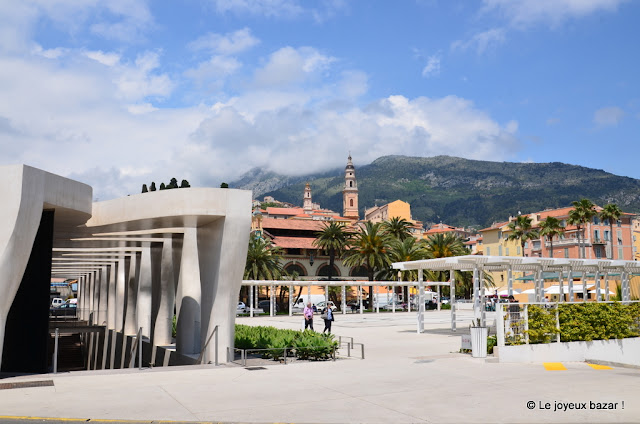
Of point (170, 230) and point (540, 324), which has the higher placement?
point (170, 230)

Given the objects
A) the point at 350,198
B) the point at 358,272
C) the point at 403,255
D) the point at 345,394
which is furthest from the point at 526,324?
the point at 350,198

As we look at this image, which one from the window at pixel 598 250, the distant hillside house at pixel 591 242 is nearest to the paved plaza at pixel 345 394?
the distant hillside house at pixel 591 242

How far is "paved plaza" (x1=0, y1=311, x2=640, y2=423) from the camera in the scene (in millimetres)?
9680

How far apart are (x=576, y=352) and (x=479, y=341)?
3913 mm

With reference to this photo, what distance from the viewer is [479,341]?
17.2m

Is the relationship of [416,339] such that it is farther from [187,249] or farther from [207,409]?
[207,409]

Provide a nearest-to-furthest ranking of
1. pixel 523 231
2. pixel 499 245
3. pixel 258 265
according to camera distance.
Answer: pixel 258 265 → pixel 523 231 → pixel 499 245

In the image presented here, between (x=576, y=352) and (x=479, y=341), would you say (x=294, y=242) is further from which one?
(x=479, y=341)

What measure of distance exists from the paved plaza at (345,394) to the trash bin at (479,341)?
0.65m

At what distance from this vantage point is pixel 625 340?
2050cm

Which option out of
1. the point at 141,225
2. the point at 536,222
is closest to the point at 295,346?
the point at 141,225

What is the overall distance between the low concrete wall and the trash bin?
361 millimetres

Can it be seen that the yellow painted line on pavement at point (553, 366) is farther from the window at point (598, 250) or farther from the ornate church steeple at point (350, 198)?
the ornate church steeple at point (350, 198)

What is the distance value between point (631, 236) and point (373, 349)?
84.7 m
